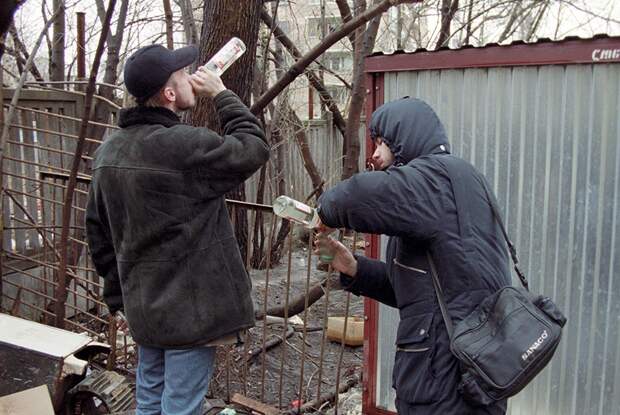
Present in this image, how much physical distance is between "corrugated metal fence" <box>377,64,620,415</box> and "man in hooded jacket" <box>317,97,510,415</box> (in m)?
1.35

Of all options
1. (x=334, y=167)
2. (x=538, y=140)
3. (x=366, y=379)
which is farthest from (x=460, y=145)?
(x=334, y=167)

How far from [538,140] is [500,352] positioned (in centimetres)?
175

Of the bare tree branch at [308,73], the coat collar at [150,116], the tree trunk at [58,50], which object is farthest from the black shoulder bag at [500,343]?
the tree trunk at [58,50]

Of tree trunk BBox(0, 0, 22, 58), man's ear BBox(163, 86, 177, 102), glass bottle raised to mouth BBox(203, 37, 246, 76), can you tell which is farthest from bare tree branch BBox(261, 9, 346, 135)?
tree trunk BBox(0, 0, 22, 58)

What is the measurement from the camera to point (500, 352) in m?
2.10

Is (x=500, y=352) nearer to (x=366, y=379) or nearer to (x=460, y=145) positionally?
(x=460, y=145)

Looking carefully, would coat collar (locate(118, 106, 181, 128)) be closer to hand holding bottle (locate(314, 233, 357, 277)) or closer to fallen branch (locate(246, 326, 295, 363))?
hand holding bottle (locate(314, 233, 357, 277))

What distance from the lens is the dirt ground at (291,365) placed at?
15.2 ft

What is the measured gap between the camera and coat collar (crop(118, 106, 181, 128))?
2.50 metres

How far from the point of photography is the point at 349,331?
6371 millimetres

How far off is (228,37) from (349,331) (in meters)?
3.18

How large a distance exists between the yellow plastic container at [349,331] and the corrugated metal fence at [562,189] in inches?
110

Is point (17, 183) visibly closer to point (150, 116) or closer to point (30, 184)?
point (30, 184)

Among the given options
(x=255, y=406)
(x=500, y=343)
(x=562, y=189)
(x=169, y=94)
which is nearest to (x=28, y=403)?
(x=255, y=406)
